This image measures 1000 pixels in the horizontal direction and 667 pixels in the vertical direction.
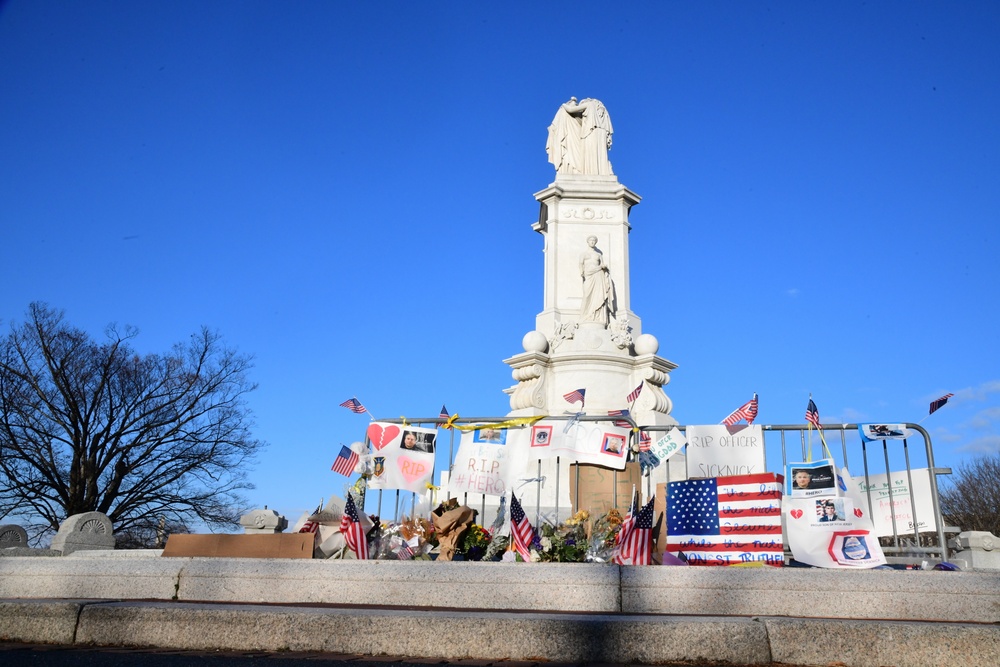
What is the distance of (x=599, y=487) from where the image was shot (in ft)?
28.4

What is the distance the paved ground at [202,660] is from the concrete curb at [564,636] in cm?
10

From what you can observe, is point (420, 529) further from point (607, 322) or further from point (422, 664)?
point (607, 322)

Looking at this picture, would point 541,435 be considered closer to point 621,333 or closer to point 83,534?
point 83,534

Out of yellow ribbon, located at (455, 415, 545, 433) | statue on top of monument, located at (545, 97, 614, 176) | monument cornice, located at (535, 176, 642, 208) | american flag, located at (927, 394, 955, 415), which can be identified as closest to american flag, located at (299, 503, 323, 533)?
yellow ribbon, located at (455, 415, 545, 433)

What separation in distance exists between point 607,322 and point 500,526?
12.4 m

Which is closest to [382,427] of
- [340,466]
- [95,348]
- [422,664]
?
[340,466]

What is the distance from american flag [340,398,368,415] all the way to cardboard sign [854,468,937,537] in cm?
523

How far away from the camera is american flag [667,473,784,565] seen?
676cm

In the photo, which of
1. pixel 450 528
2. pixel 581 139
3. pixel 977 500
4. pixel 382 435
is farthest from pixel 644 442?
pixel 977 500

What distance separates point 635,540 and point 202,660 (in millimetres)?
3651

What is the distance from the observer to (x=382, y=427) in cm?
880

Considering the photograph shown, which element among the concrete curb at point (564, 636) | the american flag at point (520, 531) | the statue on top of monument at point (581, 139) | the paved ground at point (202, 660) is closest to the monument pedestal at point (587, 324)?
the statue on top of monument at point (581, 139)

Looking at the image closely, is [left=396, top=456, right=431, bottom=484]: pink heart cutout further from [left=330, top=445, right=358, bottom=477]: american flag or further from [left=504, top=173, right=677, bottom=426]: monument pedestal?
[left=504, top=173, right=677, bottom=426]: monument pedestal

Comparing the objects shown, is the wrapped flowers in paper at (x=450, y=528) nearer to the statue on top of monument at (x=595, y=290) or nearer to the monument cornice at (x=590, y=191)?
the statue on top of monument at (x=595, y=290)
